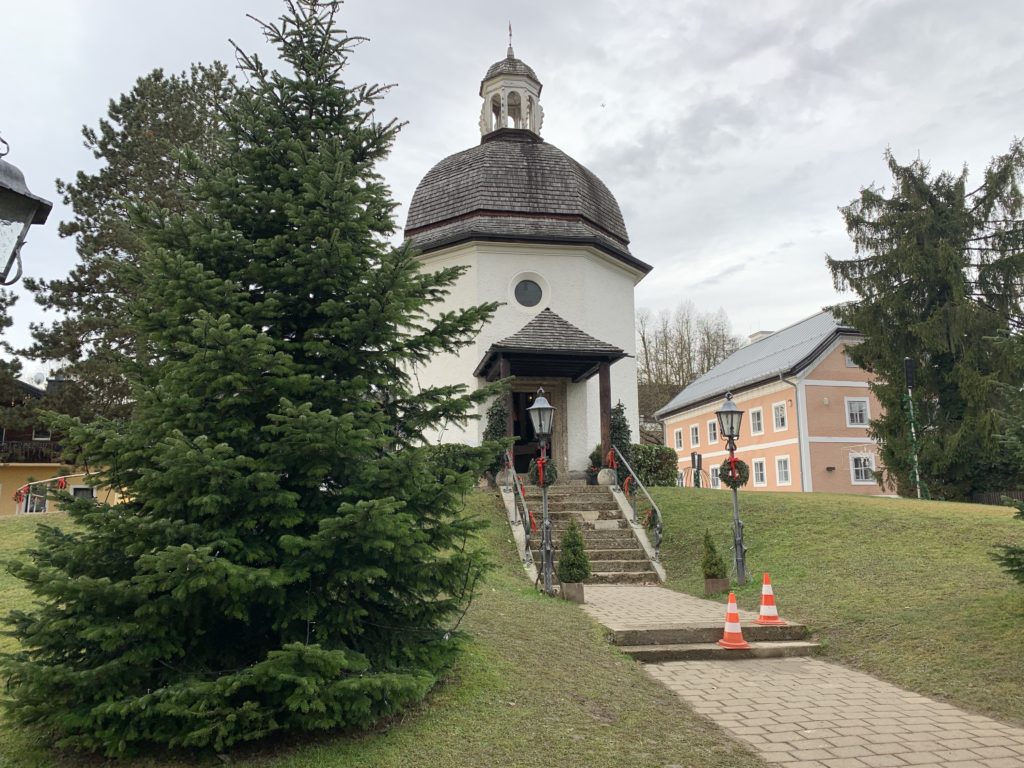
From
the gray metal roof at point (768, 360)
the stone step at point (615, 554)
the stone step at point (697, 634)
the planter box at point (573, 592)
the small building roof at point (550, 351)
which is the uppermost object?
the gray metal roof at point (768, 360)

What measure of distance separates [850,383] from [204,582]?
32.8 metres

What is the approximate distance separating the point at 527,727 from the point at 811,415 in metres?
29.5

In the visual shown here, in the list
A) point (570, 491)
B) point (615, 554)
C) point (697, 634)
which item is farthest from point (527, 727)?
point (570, 491)

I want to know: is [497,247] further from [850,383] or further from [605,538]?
[850,383]

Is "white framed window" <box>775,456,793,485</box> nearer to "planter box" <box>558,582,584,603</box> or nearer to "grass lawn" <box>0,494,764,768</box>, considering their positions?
"planter box" <box>558,582,584,603</box>

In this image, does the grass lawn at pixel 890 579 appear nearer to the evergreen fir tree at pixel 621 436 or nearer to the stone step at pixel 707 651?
the stone step at pixel 707 651

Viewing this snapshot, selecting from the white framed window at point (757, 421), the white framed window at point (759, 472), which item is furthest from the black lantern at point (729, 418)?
the white framed window at point (757, 421)

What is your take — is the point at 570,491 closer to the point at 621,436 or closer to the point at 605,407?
the point at 605,407

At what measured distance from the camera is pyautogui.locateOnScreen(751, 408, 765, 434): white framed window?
3475 centimetres

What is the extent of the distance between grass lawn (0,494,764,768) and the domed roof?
1399 centimetres

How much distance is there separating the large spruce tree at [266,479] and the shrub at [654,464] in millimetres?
14213

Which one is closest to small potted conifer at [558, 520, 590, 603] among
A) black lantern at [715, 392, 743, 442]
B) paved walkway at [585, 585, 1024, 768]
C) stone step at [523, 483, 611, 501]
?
paved walkway at [585, 585, 1024, 768]

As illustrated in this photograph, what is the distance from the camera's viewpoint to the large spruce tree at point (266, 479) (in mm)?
4340

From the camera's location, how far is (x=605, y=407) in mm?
17250
